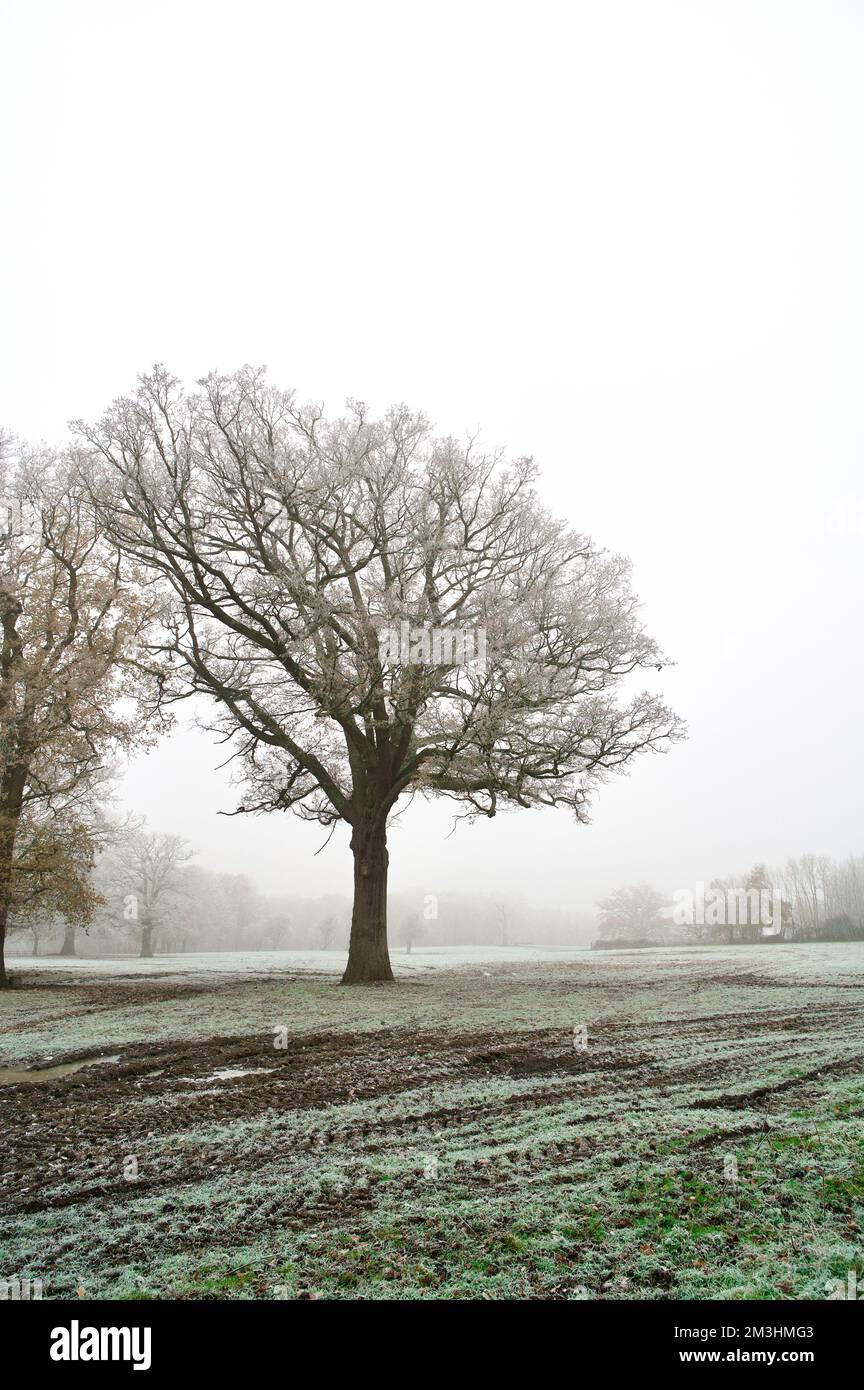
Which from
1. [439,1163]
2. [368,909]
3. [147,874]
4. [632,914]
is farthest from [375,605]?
[632,914]

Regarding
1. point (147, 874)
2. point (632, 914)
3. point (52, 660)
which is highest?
point (52, 660)

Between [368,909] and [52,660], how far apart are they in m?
10.9

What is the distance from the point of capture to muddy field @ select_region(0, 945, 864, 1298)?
329 centimetres

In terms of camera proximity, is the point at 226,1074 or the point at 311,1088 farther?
the point at 226,1074

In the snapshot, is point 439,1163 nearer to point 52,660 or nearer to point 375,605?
point 375,605

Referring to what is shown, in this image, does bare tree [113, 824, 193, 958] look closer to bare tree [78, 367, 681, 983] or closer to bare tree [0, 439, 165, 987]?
bare tree [0, 439, 165, 987]

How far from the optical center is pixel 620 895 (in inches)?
3022

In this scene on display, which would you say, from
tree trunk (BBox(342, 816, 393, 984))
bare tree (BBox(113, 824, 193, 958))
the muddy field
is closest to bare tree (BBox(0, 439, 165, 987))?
tree trunk (BBox(342, 816, 393, 984))

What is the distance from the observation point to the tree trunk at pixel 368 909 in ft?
57.9

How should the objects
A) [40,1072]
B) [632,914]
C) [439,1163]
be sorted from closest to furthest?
1. [439,1163]
2. [40,1072]
3. [632,914]

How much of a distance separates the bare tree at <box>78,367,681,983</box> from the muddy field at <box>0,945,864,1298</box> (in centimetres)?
797

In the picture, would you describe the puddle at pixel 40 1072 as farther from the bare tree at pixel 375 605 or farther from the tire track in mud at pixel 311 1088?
the bare tree at pixel 375 605

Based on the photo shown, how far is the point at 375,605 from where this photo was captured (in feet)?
52.3

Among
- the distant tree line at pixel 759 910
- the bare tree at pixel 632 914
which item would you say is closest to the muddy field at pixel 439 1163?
the distant tree line at pixel 759 910
